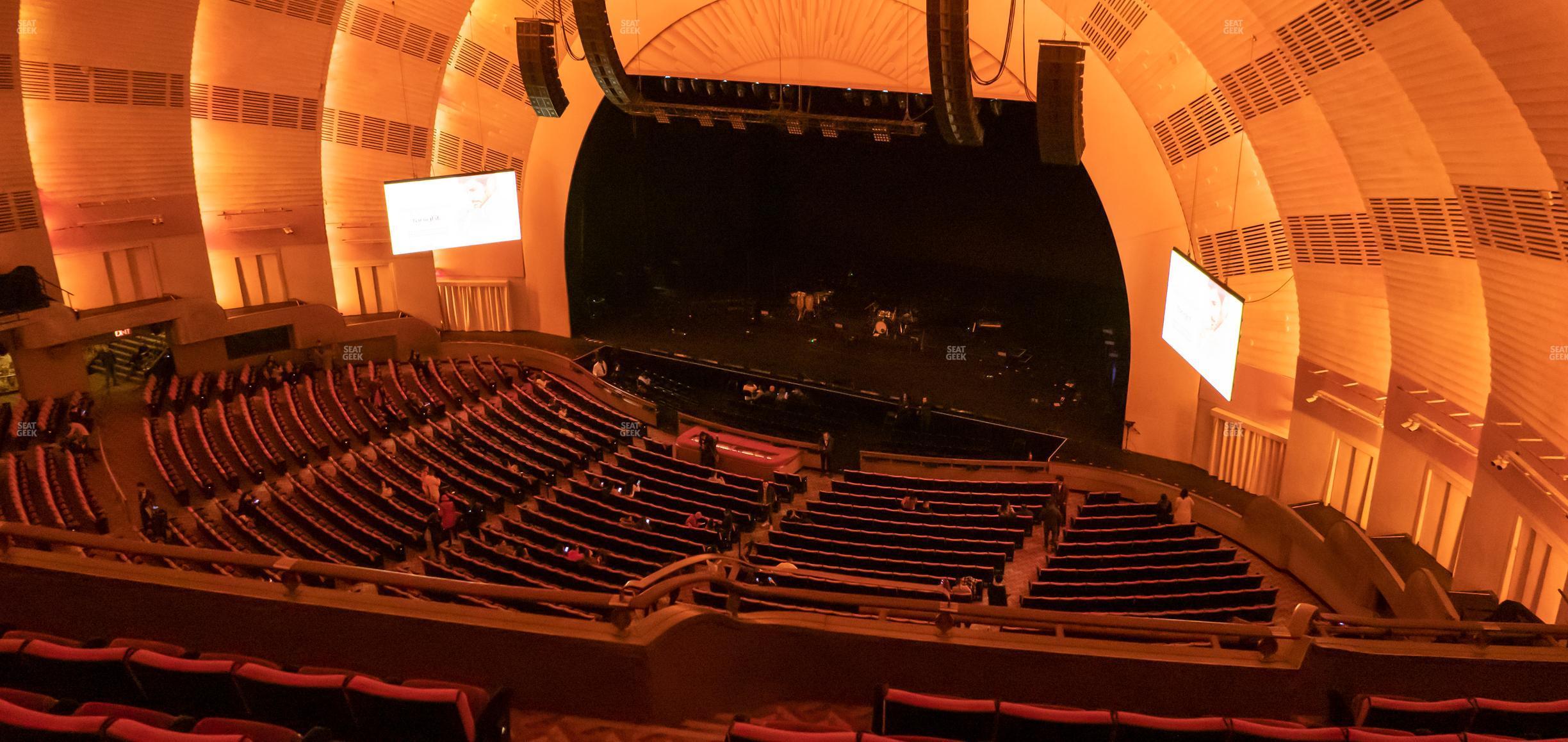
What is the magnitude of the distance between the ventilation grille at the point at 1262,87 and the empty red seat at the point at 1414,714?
9332 mm

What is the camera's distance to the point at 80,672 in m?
4.84

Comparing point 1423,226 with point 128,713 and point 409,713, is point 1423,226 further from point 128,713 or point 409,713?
point 128,713

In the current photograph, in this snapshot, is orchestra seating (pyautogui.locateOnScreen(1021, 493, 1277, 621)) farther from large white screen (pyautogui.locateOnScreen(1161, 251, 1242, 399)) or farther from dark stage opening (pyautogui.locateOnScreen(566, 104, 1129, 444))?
dark stage opening (pyautogui.locateOnScreen(566, 104, 1129, 444))

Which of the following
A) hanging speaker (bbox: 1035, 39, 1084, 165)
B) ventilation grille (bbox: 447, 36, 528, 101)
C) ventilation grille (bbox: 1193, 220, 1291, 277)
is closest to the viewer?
hanging speaker (bbox: 1035, 39, 1084, 165)

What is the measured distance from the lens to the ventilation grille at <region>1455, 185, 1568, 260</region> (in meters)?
8.66

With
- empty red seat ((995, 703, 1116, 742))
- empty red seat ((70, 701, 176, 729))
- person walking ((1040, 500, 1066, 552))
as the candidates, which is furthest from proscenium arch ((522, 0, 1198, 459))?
empty red seat ((70, 701, 176, 729))

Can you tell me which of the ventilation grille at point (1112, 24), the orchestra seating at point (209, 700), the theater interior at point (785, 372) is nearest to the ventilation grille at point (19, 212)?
the theater interior at point (785, 372)

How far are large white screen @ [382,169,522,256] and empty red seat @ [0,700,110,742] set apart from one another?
1594 cm

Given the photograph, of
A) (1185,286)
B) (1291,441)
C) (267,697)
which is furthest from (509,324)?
(267,697)

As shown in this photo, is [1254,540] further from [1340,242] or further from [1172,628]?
[1172,628]

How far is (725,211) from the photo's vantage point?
22609 millimetres

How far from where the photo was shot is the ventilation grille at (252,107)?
18406mm

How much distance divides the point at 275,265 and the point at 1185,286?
16759 mm

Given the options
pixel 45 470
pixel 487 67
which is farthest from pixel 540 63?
pixel 45 470
